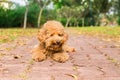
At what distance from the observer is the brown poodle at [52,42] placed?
668 cm

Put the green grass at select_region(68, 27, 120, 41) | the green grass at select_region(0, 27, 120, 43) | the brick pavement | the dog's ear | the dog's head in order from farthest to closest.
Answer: the green grass at select_region(68, 27, 120, 41) → the green grass at select_region(0, 27, 120, 43) → the dog's ear → the dog's head → the brick pavement

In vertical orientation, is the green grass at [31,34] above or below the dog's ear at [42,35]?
below

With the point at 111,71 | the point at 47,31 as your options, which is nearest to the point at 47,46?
the point at 47,31

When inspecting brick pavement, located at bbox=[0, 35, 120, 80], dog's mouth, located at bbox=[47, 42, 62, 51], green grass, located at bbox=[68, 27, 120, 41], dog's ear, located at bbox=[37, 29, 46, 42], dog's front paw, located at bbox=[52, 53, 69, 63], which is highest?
dog's ear, located at bbox=[37, 29, 46, 42]

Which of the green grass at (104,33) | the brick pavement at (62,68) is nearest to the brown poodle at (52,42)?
the brick pavement at (62,68)

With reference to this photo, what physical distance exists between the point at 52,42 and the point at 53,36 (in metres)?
0.12

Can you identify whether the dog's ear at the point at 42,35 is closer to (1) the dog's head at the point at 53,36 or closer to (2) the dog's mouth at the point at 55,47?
(1) the dog's head at the point at 53,36

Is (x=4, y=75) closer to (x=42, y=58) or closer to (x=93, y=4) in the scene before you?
(x=42, y=58)

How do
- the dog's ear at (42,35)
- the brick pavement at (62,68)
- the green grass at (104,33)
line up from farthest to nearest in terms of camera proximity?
1. the green grass at (104,33)
2. the dog's ear at (42,35)
3. the brick pavement at (62,68)

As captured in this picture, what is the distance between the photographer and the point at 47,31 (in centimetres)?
691

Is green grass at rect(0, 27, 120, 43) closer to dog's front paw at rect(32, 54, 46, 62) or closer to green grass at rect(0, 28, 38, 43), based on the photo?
green grass at rect(0, 28, 38, 43)

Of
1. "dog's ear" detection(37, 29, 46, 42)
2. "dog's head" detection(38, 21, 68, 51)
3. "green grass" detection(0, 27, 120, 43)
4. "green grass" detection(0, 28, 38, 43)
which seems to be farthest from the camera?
"green grass" detection(0, 27, 120, 43)

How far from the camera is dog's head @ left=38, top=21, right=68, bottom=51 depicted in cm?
663

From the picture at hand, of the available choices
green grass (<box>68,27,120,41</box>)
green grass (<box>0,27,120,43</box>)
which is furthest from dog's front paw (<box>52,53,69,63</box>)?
green grass (<box>68,27,120,41</box>)
